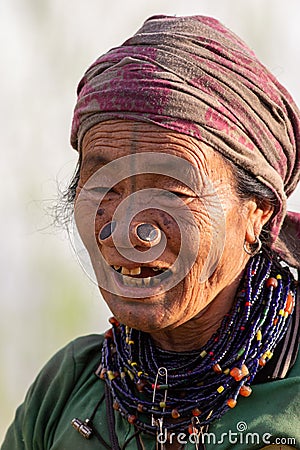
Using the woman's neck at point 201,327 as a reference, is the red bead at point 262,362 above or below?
below

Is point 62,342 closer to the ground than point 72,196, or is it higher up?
closer to the ground

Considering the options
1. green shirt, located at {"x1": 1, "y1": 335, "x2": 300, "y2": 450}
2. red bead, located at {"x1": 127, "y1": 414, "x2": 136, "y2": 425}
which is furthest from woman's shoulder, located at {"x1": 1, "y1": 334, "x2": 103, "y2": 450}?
red bead, located at {"x1": 127, "y1": 414, "x2": 136, "y2": 425}

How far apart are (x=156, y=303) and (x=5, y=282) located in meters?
2.40

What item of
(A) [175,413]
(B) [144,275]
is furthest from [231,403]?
(B) [144,275]

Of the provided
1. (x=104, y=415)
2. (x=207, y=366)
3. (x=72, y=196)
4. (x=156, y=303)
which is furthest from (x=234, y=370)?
(x=72, y=196)

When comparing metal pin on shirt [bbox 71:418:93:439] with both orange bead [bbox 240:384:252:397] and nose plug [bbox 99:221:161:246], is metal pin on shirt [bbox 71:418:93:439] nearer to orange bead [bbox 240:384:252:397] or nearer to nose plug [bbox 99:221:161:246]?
orange bead [bbox 240:384:252:397]

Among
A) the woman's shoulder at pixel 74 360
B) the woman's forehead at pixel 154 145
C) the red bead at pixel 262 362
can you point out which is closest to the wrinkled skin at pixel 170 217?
the woman's forehead at pixel 154 145

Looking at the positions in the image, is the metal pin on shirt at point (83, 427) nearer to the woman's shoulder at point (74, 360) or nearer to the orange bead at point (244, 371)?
the woman's shoulder at point (74, 360)

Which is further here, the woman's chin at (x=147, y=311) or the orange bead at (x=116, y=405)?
the orange bead at (x=116, y=405)

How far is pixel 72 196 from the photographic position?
107 inches

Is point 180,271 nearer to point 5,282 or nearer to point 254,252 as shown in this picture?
point 254,252

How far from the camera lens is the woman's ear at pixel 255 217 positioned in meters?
2.45

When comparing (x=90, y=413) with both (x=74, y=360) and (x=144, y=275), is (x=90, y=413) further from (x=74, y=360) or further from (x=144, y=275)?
(x=144, y=275)

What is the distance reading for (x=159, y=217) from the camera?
2.29 meters
